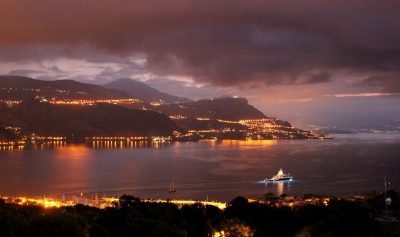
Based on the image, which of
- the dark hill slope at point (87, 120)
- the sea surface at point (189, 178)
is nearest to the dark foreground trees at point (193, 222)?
the sea surface at point (189, 178)

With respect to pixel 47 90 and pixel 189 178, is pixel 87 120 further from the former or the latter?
pixel 189 178

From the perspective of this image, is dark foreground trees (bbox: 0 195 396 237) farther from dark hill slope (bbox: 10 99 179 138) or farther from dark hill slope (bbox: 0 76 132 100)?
dark hill slope (bbox: 0 76 132 100)

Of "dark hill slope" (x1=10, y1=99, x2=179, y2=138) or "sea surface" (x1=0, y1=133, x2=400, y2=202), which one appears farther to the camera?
"dark hill slope" (x1=10, y1=99, x2=179, y2=138)

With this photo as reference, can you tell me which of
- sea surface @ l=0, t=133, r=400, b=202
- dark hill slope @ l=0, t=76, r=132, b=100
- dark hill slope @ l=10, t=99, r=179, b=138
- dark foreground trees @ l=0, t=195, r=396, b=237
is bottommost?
sea surface @ l=0, t=133, r=400, b=202

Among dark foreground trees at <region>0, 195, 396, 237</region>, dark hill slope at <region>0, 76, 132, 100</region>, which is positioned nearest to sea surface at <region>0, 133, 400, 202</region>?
dark foreground trees at <region>0, 195, 396, 237</region>

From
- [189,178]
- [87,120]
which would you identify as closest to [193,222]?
[189,178]

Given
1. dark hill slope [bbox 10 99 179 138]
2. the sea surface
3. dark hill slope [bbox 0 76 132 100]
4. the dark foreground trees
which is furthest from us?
dark hill slope [bbox 0 76 132 100]
